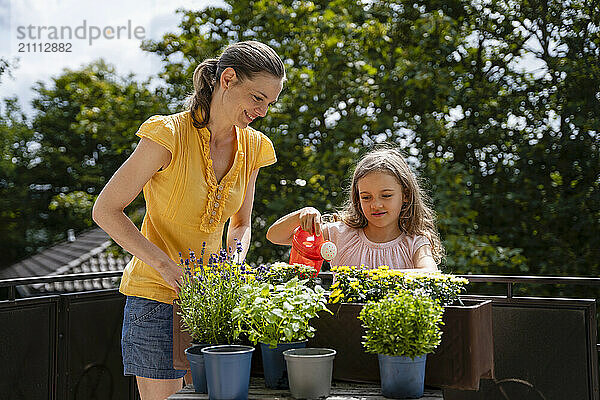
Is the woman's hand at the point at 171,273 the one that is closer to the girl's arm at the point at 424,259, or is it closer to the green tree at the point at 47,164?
the girl's arm at the point at 424,259

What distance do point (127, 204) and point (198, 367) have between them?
49 cm

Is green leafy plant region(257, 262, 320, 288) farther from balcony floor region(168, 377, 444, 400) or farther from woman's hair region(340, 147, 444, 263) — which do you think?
woman's hair region(340, 147, 444, 263)

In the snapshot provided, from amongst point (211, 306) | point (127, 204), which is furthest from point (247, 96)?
point (211, 306)

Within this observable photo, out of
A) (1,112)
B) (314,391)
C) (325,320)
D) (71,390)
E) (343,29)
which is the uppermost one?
(1,112)

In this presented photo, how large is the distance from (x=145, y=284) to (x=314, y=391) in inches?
25.3

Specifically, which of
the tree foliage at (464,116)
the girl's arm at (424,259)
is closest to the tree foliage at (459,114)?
the tree foliage at (464,116)

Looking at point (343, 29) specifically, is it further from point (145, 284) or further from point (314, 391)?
point (314, 391)

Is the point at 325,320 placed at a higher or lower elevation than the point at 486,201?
lower

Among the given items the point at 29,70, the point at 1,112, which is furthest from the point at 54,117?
the point at 29,70

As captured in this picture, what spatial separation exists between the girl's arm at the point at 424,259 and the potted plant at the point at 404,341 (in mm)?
663

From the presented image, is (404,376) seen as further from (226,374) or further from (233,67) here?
(233,67)

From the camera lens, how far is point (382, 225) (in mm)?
2068

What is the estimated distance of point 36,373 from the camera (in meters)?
2.59

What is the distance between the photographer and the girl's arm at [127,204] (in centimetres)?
152
